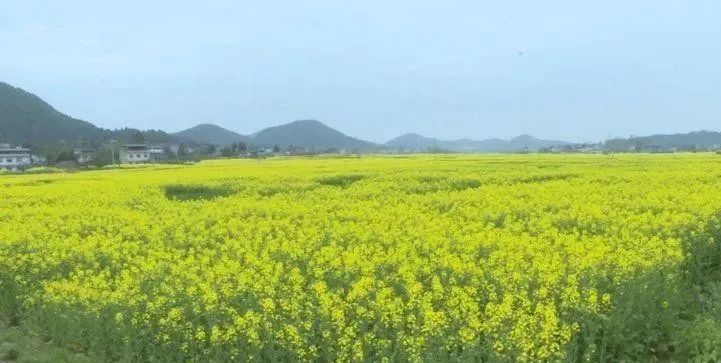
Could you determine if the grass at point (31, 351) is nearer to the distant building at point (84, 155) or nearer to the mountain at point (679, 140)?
the distant building at point (84, 155)

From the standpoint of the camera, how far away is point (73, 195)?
786 inches

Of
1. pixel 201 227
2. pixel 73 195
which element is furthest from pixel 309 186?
pixel 201 227

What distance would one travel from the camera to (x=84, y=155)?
7369cm

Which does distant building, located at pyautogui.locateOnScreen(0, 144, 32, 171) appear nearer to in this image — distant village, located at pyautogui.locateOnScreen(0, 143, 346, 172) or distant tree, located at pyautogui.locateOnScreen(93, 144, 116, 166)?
distant village, located at pyautogui.locateOnScreen(0, 143, 346, 172)

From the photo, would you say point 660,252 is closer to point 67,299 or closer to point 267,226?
point 267,226

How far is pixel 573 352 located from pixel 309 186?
16.8m

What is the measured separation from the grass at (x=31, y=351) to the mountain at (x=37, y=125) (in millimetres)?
88704

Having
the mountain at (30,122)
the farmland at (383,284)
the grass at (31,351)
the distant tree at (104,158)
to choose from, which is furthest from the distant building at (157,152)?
the grass at (31,351)

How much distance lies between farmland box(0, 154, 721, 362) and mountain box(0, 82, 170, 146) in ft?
286

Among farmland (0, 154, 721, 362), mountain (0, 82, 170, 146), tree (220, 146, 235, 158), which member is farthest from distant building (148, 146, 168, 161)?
farmland (0, 154, 721, 362)

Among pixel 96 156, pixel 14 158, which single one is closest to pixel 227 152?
pixel 96 156

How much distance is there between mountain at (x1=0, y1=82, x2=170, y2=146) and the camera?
95062mm

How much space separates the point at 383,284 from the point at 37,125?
4201 inches

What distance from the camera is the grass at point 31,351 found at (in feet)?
23.7
